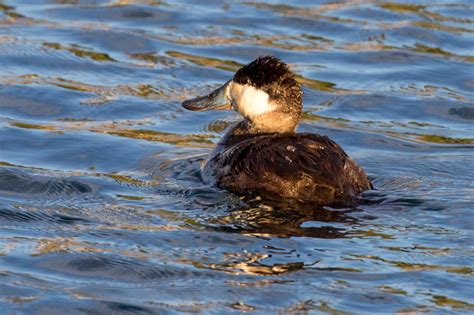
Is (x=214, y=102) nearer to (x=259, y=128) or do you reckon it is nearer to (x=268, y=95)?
(x=259, y=128)

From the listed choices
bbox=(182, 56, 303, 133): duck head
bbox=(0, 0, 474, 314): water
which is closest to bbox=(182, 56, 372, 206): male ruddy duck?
bbox=(182, 56, 303, 133): duck head

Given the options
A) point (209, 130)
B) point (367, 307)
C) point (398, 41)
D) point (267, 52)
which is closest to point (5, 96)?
point (209, 130)

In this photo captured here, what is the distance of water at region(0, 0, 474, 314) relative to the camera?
6348mm

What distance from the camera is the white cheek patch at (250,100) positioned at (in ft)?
28.6

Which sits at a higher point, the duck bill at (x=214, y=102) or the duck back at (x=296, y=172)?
the duck bill at (x=214, y=102)

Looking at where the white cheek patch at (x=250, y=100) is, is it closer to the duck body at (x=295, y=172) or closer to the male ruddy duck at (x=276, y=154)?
the male ruddy duck at (x=276, y=154)

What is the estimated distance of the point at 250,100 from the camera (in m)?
8.81

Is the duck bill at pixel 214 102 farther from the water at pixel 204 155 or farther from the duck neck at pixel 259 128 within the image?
the water at pixel 204 155

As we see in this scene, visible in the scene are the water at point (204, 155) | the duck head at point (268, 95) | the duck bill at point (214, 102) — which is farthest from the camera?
the duck bill at point (214, 102)

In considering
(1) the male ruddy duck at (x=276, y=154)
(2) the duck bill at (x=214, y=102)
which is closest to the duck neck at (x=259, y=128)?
(1) the male ruddy duck at (x=276, y=154)

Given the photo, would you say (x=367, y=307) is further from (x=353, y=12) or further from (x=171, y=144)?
(x=353, y=12)

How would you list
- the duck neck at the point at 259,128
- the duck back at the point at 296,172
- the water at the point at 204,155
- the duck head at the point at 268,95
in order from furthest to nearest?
the duck neck at the point at 259,128 < the duck head at the point at 268,95 < the duck back at the point at 296,172 < the water at the point at 204,155

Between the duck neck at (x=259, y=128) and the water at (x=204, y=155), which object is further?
the duck neck at (x=259, y=128)

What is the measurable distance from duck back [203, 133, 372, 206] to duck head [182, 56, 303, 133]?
0.60 m
